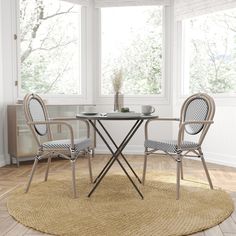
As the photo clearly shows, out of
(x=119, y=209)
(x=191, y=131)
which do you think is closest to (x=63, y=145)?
(x=119, y=209)

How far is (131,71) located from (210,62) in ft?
Result: 4.29

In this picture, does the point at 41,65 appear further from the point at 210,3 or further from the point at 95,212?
the point at 95,212

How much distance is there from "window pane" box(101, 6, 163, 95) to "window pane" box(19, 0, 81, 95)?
48 centimetres

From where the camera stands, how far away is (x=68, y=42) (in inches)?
213

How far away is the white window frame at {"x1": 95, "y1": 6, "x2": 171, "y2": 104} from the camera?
536 centimetres

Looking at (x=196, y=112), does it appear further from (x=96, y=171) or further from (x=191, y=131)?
(x=96, y=171)

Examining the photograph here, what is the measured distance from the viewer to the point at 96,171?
4.08m

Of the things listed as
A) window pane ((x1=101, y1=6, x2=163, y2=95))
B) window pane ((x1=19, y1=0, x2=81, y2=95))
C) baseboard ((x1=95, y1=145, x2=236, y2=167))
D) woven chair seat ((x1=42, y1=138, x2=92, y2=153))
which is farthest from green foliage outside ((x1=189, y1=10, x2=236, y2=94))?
woven chair seat ((x1=42, y1=138, x2=92, y2=153))

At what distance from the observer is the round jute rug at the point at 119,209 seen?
7.24 feet

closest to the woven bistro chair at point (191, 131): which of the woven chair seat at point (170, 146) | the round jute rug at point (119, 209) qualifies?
the woven chair seat at point (170, 146)

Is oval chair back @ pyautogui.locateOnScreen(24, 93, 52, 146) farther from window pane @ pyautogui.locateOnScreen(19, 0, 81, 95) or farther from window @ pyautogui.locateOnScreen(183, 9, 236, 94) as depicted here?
window @ pyautogui.locateOnScreen(183, 9, 236, 94)

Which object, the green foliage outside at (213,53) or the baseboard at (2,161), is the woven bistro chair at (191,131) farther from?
the baseboard at (2,161)

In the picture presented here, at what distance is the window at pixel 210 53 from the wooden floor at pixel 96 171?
1.19 meters

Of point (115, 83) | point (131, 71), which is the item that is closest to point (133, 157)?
point (131, 71)
